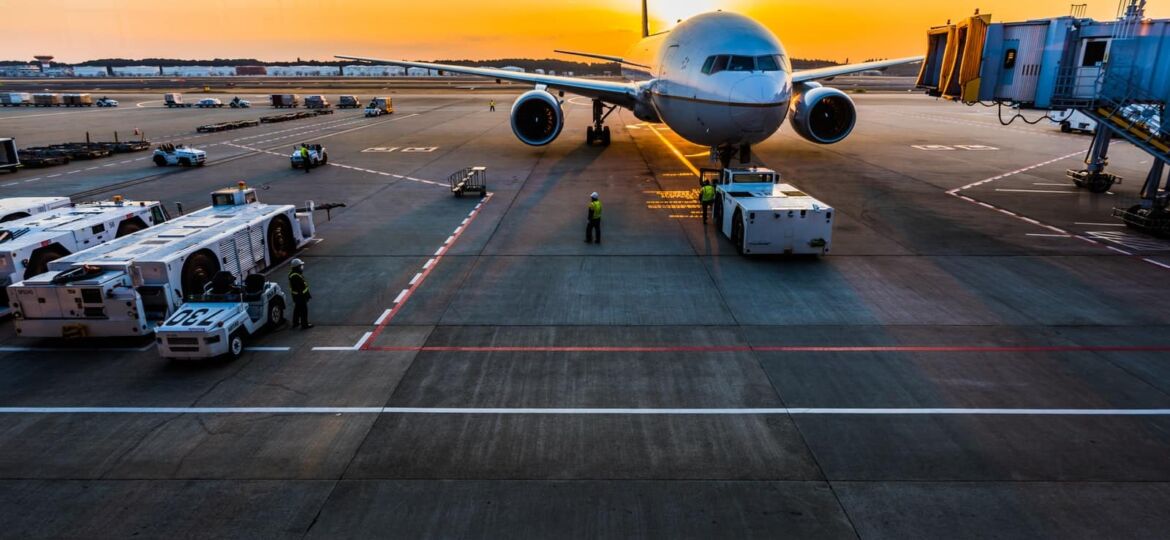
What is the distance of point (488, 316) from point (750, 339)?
6.00 m

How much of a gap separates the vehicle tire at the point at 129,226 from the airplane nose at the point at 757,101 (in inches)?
790

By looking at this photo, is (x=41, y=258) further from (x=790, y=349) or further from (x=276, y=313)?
(x=790, y=349)

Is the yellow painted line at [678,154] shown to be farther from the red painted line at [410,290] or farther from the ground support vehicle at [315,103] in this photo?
the ground support vehicle at [315,103]

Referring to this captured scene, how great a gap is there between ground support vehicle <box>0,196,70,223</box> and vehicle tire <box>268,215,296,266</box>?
274 inches

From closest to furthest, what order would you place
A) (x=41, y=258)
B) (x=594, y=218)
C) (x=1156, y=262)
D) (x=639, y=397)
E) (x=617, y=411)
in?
(x=617, y=411) < (x=639, y=397) < (x=41, y=258) < (x=1156, y=262) < (x=594, y=218)

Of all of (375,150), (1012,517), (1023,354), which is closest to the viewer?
(1012,517)

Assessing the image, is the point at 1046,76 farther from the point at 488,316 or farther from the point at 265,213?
the point at 265,213

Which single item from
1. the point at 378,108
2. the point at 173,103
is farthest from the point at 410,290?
the point at 173,103

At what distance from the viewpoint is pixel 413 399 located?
1073cm

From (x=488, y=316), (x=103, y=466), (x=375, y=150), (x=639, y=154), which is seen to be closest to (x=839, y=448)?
(x=488, y=316)

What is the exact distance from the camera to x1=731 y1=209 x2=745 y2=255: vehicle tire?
19.3 metres

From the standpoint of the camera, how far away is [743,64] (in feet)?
76.5

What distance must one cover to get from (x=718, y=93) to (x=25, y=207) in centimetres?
2302

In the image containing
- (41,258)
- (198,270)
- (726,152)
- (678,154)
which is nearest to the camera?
(198,270)
